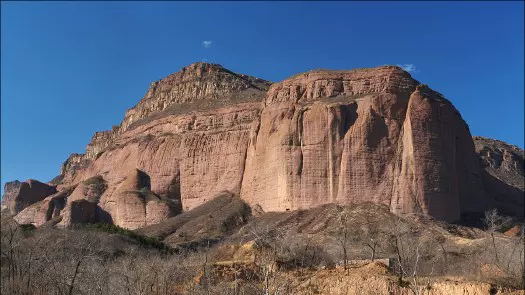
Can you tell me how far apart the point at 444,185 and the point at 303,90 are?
71.3ft

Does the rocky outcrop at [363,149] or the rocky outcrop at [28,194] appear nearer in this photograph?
the rocky outcrop at [363,149]

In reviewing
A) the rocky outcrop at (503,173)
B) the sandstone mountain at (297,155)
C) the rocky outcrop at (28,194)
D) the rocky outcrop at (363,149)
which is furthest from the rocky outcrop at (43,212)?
the rocky outcrop at (503,173)

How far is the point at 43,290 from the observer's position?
36.9 m

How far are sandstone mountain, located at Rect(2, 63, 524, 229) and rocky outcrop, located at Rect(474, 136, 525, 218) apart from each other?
40cm

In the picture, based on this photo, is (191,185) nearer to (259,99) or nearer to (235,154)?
(235,154)

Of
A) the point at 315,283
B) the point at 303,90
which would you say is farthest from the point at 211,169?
the point at 315,283

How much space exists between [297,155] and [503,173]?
57807 millimetres

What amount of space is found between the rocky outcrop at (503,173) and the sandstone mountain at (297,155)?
1.30ft

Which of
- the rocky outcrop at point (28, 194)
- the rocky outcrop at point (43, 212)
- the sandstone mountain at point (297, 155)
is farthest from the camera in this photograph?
the rocky outcrop at point (28, 194)

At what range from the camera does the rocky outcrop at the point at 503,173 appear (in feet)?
295

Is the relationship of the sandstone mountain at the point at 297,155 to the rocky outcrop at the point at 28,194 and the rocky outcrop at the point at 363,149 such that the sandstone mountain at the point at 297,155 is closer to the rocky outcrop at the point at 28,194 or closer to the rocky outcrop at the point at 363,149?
the rocky outcrop at the point at 363,149

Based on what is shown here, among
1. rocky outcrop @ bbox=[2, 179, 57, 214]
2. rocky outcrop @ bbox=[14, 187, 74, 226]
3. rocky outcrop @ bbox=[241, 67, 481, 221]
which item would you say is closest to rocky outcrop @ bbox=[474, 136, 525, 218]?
rocky outcrop @ bbox=[241, 67, 481, 221]

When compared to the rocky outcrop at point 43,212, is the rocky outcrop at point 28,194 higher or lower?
higher

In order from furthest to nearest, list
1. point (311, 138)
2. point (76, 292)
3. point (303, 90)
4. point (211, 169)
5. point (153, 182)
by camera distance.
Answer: point (153, 182), point (211, 169), point (303, 90), point (311, 138), point (76, 292)
